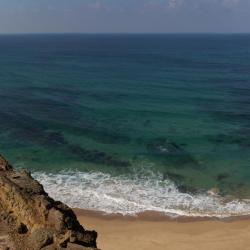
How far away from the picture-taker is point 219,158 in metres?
46.3

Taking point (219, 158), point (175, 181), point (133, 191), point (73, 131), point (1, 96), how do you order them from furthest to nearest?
point (1, 96), point (73, 131), point (219, 158), point (175, 181), point (133, 191)

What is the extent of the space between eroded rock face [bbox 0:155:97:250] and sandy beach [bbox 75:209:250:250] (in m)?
13.7

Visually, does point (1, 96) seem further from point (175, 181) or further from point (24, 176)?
point (24, 176)

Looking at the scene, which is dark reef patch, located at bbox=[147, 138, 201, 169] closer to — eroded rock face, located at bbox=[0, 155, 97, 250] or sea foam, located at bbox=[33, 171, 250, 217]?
sea foam, located at bbox=[33, 171, 250, 217]

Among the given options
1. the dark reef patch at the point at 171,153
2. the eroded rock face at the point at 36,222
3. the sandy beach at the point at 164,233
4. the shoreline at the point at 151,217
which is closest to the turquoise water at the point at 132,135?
the dark reef patch at the point at 171,153

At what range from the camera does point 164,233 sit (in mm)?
31047

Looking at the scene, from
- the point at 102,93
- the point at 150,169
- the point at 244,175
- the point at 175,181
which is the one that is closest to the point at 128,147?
the point at 150,169

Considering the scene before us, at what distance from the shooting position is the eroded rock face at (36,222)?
1434 centimetres

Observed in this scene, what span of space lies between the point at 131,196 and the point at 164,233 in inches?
264

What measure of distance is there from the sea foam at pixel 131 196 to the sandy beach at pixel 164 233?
1360mm

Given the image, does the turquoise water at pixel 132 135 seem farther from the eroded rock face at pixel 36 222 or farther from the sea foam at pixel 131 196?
the eroded rock face at pixel 36 222

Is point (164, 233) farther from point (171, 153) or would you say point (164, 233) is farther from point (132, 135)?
point (132, 135)

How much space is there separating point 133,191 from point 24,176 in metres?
21.7

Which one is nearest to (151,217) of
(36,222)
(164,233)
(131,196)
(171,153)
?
(164,233)
